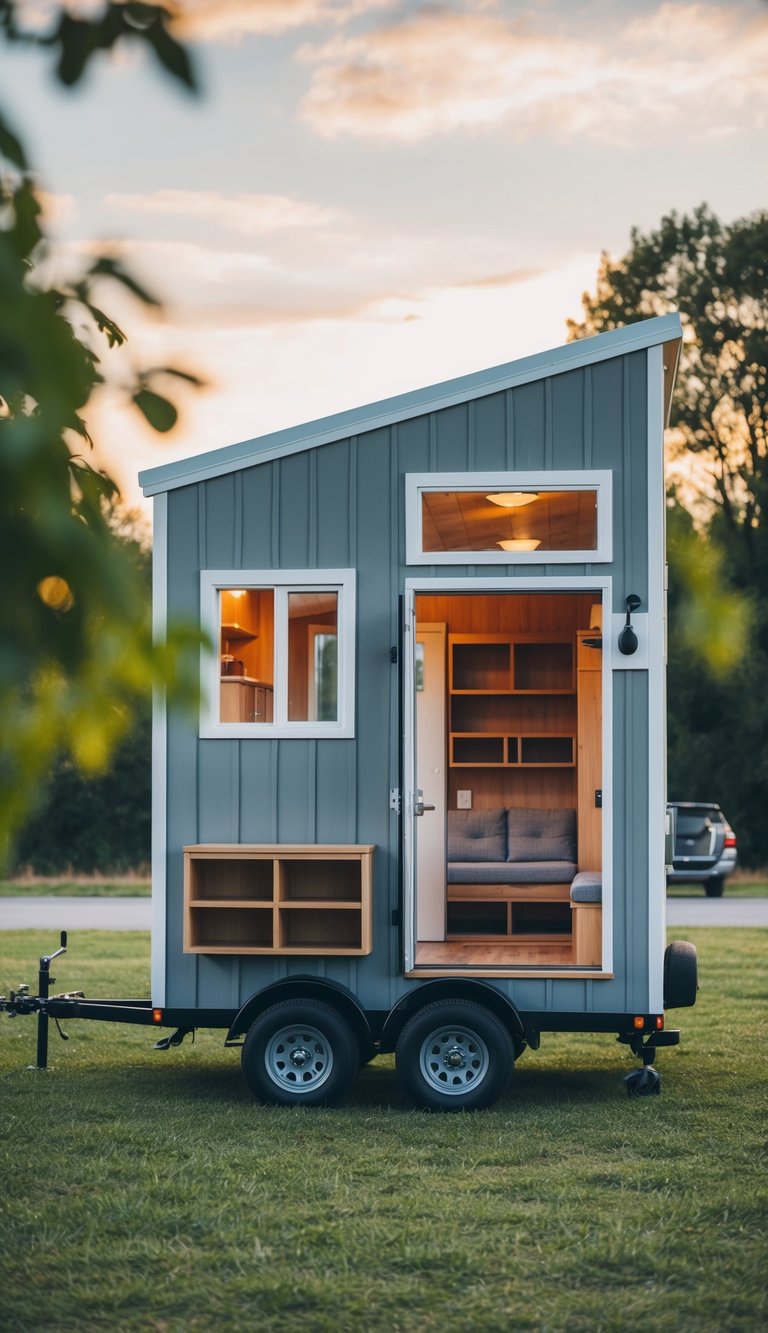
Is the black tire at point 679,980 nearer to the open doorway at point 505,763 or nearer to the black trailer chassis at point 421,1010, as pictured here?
the black trailer chassis at point 421,1010

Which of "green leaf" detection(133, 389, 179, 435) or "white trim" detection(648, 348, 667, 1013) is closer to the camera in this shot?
"green leaf" detection(133, 389, 179, 435)

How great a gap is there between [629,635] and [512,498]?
3.12 ft

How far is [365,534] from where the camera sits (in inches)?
296

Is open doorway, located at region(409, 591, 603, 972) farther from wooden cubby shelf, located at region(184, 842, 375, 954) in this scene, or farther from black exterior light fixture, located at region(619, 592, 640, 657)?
black exterior light fixture, located at region(619, 592, 640, 657)

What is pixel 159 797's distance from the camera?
746 centimetres

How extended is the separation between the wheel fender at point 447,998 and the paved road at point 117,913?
9190 mm

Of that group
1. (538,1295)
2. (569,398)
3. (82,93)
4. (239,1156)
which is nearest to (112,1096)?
(239,1156)

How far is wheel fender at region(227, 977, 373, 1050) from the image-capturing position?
281 inches

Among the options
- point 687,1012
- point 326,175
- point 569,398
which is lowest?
point 687,1012

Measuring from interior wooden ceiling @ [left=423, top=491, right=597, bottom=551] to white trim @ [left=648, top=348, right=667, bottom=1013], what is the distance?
31 centimetres

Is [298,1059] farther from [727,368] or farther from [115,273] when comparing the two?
[727,368]

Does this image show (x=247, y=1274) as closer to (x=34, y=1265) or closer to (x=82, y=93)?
(x=34, y=1265)

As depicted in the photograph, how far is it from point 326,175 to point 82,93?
3.86 feet

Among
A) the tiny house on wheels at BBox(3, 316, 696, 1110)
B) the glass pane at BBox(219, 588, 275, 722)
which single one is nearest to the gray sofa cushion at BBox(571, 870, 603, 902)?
the tiny house on wheels at BBox(3, 316, 696, 1110)
